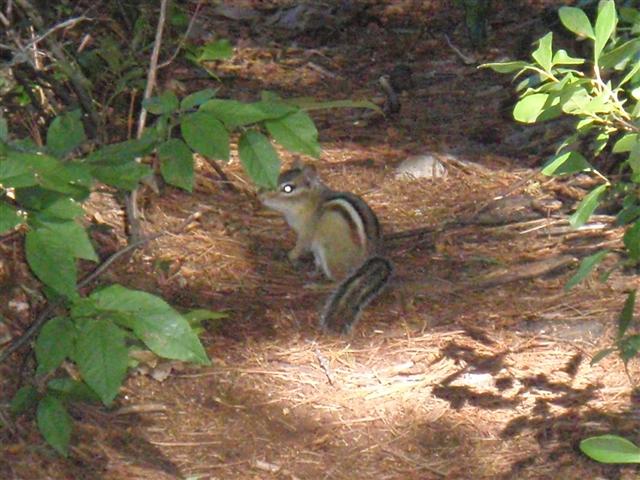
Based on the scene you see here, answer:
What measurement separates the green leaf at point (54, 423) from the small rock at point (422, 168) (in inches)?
115

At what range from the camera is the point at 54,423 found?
9.21 ft

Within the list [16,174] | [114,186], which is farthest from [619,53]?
[16,174]

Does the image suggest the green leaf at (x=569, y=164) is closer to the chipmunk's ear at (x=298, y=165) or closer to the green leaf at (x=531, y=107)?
the green leaf at (x=531, y=107)

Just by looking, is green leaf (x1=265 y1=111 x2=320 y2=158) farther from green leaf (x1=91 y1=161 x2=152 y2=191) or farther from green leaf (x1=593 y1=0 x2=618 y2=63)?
green leaf (x1=593 y1=0 x2=618 y2=63)

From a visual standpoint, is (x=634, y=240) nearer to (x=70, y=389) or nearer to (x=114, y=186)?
(x=114, y=186)

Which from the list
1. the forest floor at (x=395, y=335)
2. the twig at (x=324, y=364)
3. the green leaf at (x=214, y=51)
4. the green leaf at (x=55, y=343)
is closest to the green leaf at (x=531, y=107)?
the green leaf at (x=55, y=343)

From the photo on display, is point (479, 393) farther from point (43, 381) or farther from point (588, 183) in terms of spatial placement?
point (588, 183)

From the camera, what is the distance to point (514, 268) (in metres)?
4.48

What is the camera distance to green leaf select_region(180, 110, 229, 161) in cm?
231

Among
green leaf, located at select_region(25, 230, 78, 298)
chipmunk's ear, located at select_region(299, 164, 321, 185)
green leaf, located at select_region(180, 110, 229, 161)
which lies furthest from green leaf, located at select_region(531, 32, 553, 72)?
chipmunk's ear, located at select_region(299, 164, 321, 185)

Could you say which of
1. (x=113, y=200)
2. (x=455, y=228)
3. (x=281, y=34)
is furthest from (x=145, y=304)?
(x=281, y=34)

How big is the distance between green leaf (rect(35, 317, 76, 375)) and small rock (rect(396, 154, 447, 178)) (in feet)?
10.3

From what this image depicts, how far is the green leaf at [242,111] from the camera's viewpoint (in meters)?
2.34

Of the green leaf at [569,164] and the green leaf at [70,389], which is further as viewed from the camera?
the green leaf at [70,389]
